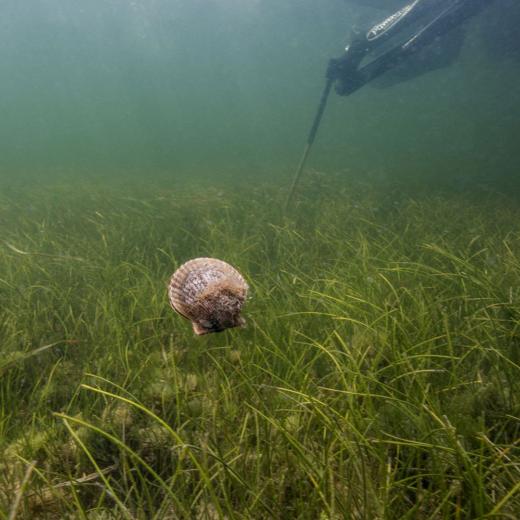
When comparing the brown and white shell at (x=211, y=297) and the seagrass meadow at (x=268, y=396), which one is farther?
the brown and white shell at (x=211, y=297)

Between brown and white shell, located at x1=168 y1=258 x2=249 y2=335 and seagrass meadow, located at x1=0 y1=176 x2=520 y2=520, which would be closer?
seagrass meadow, located at x1=0 y1=176 x2=520 y2=520

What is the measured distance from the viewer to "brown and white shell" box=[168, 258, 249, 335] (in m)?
1.89

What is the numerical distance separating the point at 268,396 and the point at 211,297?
67 cm

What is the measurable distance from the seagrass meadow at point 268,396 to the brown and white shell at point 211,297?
0.28m

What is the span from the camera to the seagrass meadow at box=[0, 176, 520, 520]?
1.31 meters

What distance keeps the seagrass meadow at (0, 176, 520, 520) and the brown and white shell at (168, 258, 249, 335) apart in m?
0.28

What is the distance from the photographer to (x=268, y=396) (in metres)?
1.95

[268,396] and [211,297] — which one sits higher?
[211,297]

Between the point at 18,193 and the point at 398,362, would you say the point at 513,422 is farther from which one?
the point at 18,193

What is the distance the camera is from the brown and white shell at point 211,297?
1890 millimetres

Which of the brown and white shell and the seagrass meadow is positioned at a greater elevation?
the brown and white shell

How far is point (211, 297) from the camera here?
1.88m

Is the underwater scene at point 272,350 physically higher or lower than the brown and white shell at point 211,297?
lower

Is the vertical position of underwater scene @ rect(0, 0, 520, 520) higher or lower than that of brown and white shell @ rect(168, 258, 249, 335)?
lower
